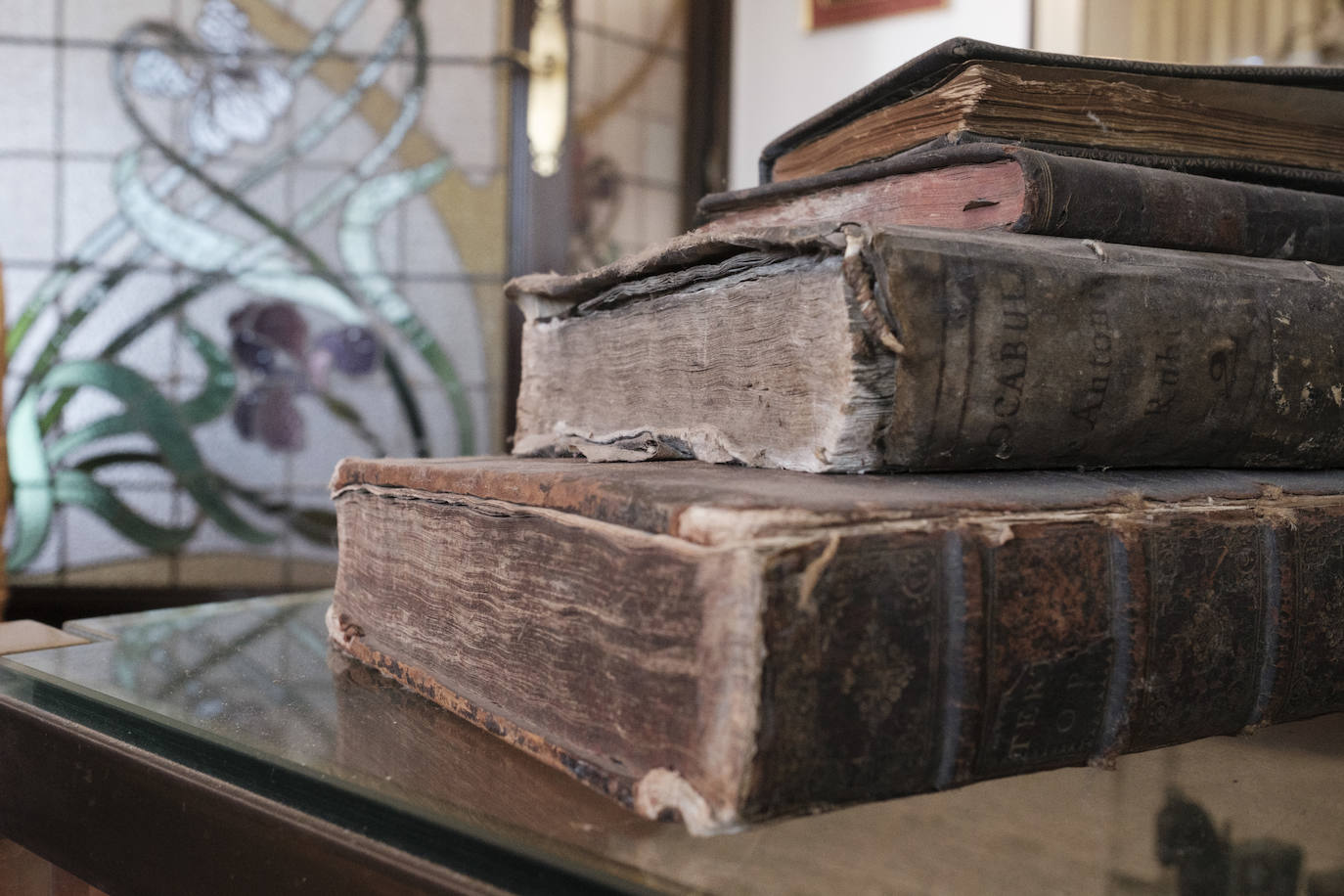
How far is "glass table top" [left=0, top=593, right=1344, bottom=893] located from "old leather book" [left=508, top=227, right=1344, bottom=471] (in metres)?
0.14

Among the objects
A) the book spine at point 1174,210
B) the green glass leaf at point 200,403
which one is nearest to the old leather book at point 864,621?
Answer: the book spine at point 1174,210

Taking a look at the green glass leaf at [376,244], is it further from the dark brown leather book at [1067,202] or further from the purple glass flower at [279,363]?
the dark brown leather book at [1067,202]

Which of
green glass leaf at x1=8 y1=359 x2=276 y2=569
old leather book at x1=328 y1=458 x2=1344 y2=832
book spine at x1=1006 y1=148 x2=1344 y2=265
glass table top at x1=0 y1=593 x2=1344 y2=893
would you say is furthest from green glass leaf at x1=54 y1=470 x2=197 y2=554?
book spine at x1=1006 y1=148 x2=1344 y2=265

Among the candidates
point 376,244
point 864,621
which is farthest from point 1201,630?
point 376,244

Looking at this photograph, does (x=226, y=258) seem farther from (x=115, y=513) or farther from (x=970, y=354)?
(x=970, y=354)

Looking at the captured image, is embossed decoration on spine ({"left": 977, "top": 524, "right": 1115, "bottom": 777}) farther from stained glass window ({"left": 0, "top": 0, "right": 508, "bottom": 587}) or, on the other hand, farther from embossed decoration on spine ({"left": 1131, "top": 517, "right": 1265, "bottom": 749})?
stained glass window ({"left": 0, "top": 0, "right": 508, "bottom": 587})

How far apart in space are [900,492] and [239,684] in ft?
1.43

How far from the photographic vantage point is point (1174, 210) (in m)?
0.54

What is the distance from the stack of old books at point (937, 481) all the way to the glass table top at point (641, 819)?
0.08 feet

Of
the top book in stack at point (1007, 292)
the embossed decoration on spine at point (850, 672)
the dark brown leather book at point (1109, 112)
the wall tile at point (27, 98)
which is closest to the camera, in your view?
the embossed decoration on spine at point (850, 672)

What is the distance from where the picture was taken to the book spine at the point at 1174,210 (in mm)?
494

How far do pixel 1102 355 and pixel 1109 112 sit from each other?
0.63 feet

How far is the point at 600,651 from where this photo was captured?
1.28ft

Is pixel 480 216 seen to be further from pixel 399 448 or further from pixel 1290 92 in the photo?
pixel 1290 92
